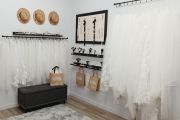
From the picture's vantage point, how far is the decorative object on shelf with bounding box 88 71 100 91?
3.46 m

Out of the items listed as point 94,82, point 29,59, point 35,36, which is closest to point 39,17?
point 35,36

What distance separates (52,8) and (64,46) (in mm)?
849

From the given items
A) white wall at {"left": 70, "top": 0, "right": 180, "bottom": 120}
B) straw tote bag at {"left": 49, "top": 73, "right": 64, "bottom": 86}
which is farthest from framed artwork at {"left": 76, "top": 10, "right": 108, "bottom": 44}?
straw tote bag at {"left": 49, "top": 73, "right": 64, "bottom": 86}

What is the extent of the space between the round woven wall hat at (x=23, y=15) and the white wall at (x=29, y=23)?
0.19 ft

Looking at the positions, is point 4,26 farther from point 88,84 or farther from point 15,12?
point 88,84

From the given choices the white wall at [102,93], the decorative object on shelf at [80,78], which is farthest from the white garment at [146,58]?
the decorative object on shelf at [80,78]

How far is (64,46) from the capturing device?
3.96 meters

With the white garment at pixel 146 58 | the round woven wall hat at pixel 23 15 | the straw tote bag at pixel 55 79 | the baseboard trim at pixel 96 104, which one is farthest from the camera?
the straw tote bag at pixel 55 79

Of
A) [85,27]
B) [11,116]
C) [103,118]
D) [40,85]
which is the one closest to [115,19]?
[85,27]

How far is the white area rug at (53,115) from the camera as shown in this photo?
9.85 feet

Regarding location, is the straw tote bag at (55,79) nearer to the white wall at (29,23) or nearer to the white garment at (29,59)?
the white garment at (29,59)

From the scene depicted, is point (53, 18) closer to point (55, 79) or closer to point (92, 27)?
point (92, 27)

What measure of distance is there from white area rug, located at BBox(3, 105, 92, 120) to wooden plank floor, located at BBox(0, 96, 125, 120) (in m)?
0.17

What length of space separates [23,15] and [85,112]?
7.13ft
